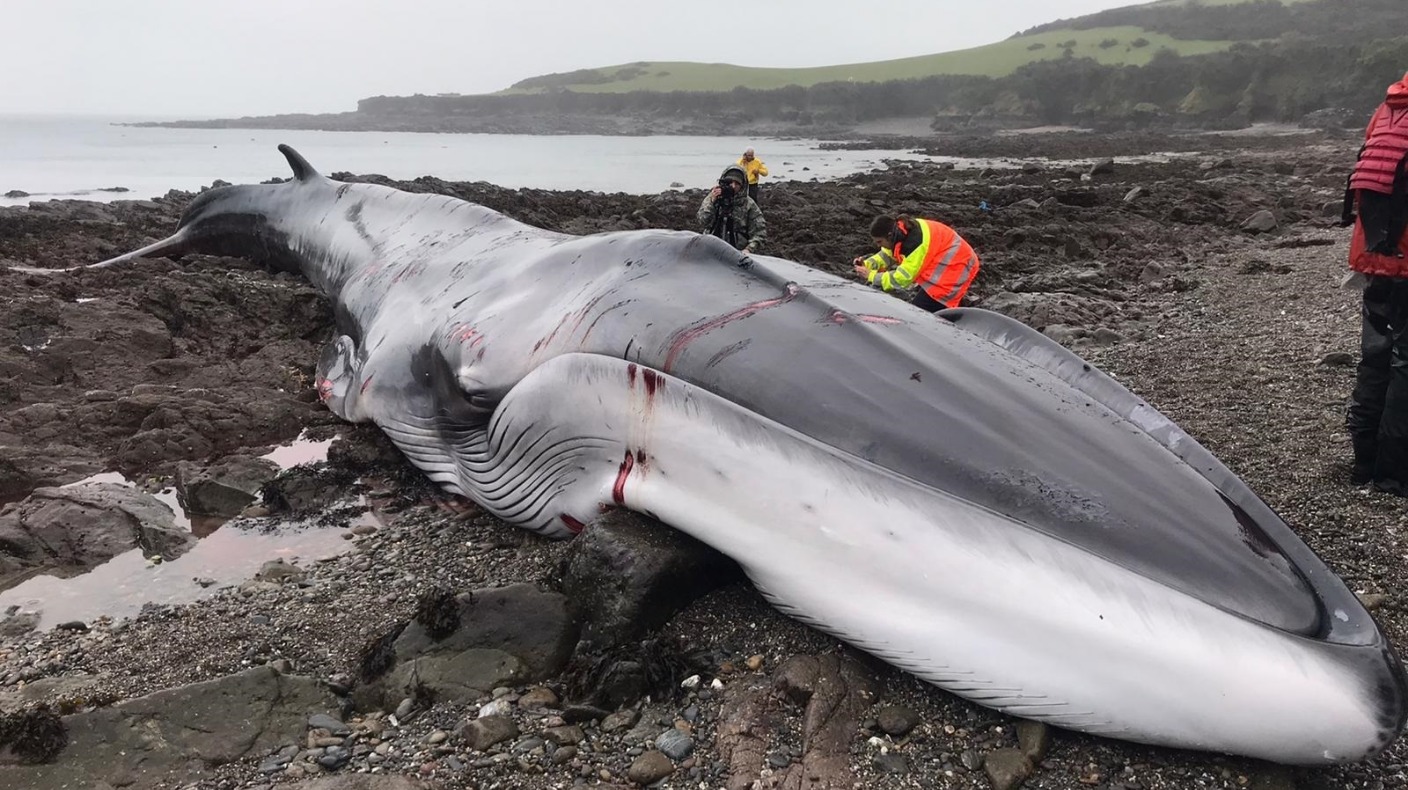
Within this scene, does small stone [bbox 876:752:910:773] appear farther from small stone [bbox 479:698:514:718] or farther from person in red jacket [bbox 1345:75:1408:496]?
person in red jacket [bbox 1345:75:1408:496]

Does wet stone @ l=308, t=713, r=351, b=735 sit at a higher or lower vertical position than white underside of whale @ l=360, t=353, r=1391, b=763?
lower

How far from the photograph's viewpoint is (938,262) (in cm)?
744

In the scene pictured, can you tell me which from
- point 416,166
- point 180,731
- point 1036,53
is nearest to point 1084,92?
point 1036,53

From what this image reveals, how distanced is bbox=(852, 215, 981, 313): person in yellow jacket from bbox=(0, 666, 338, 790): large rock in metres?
5.32

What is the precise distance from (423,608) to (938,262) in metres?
5.15

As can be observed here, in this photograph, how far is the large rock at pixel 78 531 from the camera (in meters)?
4.78

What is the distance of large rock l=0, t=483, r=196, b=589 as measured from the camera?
4.78 metres

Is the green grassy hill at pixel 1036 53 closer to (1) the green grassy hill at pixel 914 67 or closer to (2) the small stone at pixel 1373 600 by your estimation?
(1) the green grassy hill at pixel 914 67

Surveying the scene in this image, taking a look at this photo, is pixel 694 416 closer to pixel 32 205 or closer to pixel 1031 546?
pixel 1031 546

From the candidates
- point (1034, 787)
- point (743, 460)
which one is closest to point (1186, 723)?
point (1034, 787)

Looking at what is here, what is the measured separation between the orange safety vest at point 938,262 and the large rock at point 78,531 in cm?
542

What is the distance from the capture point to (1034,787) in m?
2.74

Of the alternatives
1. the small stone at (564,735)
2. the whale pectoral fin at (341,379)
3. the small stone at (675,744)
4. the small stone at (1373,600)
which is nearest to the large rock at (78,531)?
the whale pectoral fin at (341,379)

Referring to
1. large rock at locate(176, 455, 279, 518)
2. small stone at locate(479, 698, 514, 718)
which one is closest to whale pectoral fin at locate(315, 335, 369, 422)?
large rock at locate(176, 455, 279, 518)
